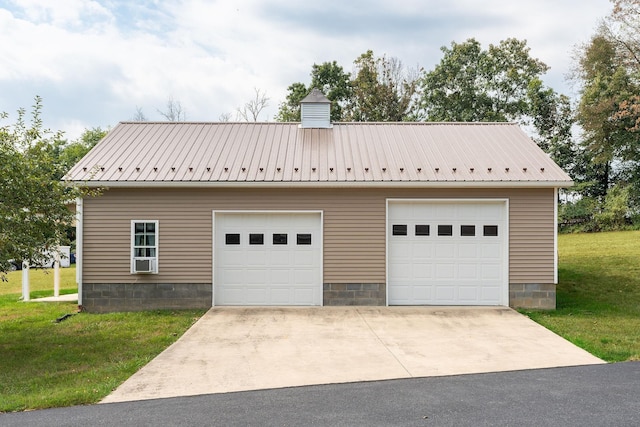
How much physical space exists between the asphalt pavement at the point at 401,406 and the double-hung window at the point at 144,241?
596cm

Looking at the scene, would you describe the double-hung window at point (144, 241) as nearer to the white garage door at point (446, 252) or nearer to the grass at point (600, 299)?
the white garage door at point (446, 252)

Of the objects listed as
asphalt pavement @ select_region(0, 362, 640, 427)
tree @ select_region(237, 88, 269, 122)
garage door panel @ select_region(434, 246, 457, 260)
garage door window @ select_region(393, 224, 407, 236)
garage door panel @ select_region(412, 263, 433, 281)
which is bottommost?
asphalt pavement @ select_region(0, 362, 640, 427)

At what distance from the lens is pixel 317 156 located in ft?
38.9

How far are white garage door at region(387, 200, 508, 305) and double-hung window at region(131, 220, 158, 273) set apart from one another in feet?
16.9

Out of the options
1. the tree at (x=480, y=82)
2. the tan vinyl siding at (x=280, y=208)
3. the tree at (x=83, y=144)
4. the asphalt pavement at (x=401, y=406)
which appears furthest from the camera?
the tree at (x=83, y=144)

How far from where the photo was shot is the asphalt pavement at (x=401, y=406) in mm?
4586

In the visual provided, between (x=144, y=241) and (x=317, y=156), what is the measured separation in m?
4.39

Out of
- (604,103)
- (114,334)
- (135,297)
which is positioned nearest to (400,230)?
(135,297)

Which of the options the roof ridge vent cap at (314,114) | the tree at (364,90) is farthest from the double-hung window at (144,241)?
the tree at (364,90)

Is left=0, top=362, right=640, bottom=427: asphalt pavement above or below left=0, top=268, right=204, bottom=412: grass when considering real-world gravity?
above

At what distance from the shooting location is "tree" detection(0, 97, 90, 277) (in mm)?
6953

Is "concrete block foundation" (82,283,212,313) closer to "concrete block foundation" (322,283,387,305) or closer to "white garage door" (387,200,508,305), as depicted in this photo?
"concrete block foundation" (322,283,387,305)

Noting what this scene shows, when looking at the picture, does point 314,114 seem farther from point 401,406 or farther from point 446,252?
point 401,406

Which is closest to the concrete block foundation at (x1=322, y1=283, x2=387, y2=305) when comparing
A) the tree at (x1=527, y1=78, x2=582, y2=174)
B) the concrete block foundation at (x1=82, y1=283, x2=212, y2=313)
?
the concrete block foundation at (x1=82, y1=283, x2=212, y2=313)
